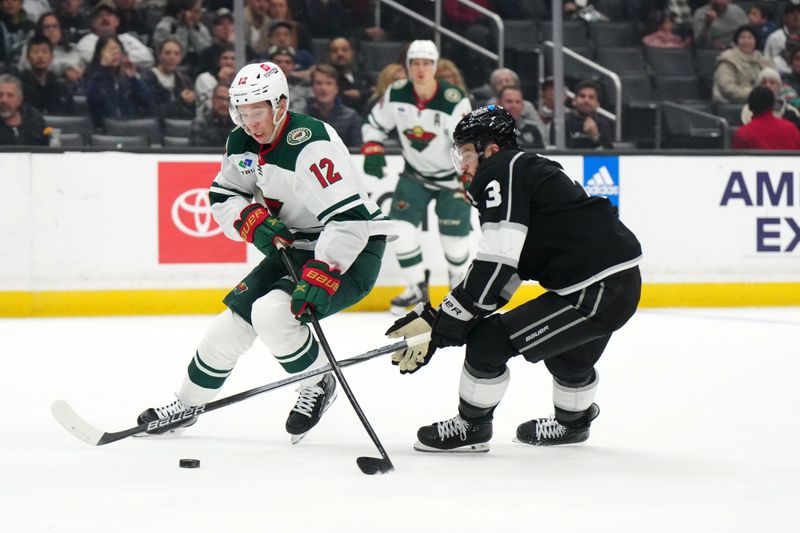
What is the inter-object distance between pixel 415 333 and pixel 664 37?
6.90 m

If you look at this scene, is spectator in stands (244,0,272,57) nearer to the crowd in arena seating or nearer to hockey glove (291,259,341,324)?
the crowd in arena seating

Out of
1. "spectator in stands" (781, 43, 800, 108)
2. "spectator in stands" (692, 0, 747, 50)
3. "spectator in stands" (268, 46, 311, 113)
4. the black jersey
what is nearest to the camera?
the black jersey

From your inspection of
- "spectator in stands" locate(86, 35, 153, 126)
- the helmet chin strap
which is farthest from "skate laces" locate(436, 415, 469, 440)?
"spectator in stands" locate(86, 35, 153, 126)

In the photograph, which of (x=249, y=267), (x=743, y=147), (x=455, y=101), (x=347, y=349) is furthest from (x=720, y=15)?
(x=347, y=349)

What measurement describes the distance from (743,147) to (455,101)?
6.54ft

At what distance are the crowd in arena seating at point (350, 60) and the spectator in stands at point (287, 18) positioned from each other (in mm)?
17

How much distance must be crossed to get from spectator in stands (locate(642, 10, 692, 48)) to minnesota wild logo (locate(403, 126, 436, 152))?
3.22m

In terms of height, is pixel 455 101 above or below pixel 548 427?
above

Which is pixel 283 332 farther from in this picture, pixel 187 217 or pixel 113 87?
pixel 113 87

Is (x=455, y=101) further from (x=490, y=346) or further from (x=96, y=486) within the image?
(x=96, y=486)

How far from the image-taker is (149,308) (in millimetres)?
6824

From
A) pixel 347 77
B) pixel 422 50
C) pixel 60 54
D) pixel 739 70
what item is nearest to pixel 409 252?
pixel 422 50

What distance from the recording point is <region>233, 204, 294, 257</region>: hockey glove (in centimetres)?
340

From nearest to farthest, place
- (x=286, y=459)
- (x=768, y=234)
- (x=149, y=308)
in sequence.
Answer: (x=286, y=459) → (x=149, y=308) → (x=768, y=234)
